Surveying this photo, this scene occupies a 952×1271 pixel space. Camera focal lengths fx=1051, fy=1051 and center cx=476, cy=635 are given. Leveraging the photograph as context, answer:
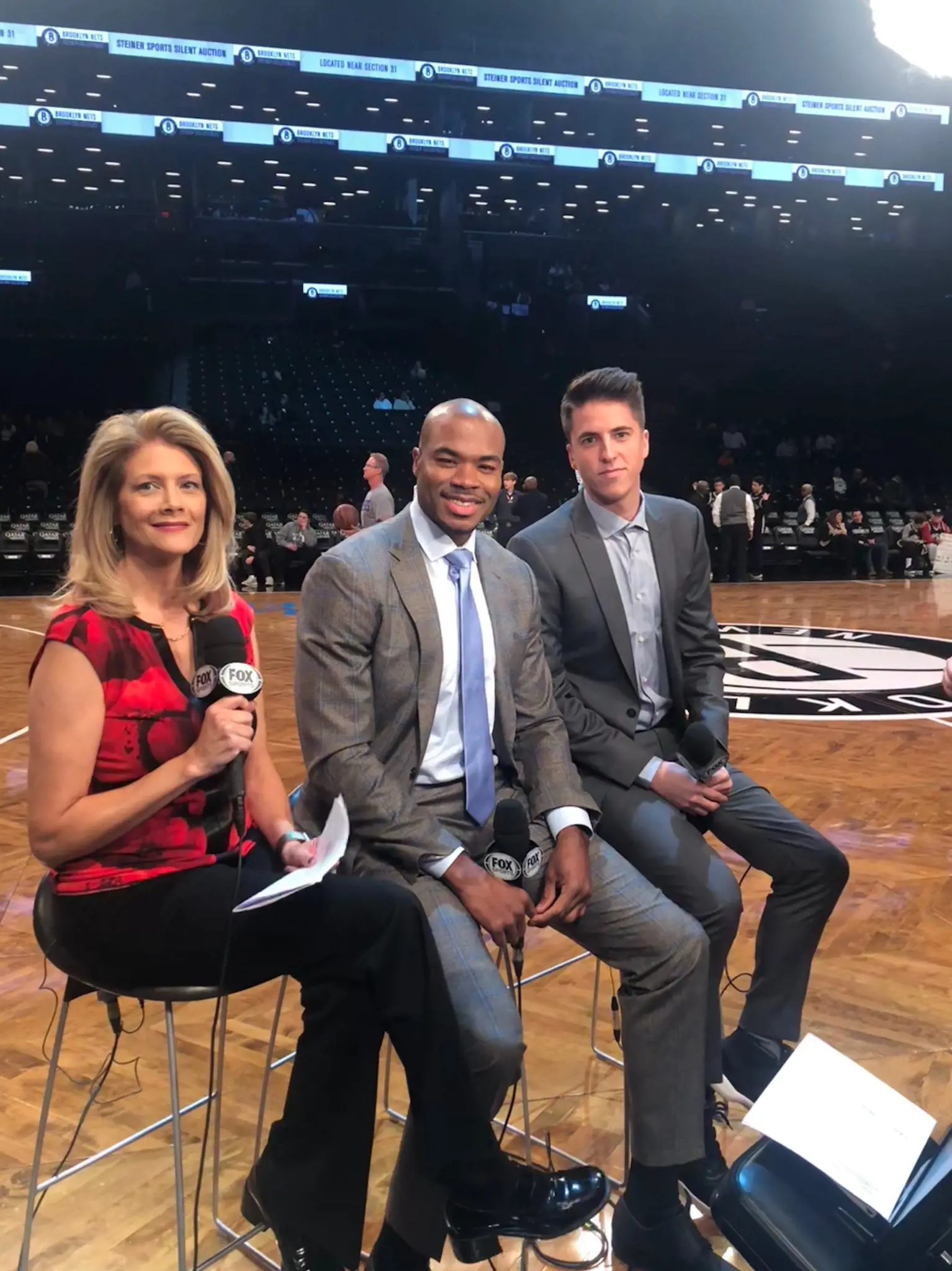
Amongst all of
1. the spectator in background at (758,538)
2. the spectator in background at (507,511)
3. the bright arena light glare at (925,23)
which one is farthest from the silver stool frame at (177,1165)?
the spectator in background at (758,538)

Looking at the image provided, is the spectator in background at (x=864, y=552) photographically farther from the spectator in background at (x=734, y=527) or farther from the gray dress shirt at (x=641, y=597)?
the gray dress shirt at (x=641, y=597)

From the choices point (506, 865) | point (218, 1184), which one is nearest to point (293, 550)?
point (218, 1184)

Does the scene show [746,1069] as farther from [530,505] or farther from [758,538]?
[758,538]

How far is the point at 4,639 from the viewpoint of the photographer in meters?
9.05

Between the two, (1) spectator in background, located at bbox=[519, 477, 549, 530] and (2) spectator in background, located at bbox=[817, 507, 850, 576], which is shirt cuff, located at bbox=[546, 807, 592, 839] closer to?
(1) spectator in background, located at bbox=[519, 477, 549, 530]

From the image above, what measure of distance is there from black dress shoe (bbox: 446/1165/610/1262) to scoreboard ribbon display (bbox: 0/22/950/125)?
54.0 feet

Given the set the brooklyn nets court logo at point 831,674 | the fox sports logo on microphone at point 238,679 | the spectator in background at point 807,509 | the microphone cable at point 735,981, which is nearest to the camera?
the fox sports logo on microphone at point 238,679

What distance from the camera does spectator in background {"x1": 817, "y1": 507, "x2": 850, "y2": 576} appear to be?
50.4 ft

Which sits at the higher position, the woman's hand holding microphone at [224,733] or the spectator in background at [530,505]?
the spectator in background at [530,505]

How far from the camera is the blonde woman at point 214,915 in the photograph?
5.04 feet

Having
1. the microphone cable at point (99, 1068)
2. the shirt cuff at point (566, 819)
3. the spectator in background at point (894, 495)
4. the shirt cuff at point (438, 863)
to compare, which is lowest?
the microphone cable at point (99, 1068)

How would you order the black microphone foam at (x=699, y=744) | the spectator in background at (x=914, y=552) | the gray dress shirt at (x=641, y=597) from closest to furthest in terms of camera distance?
the black microphone foam at (x=699, y=744), the gray dress shirt at (x=641, y=597), the spectator in background at (x=914, y=552)

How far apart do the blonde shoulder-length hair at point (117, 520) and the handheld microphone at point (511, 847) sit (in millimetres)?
617

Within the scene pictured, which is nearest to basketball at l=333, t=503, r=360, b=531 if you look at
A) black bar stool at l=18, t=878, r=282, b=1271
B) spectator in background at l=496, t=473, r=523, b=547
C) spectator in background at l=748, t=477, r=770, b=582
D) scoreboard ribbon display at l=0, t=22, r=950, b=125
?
spectator in background at l=496, t=473, r=523, b=547
